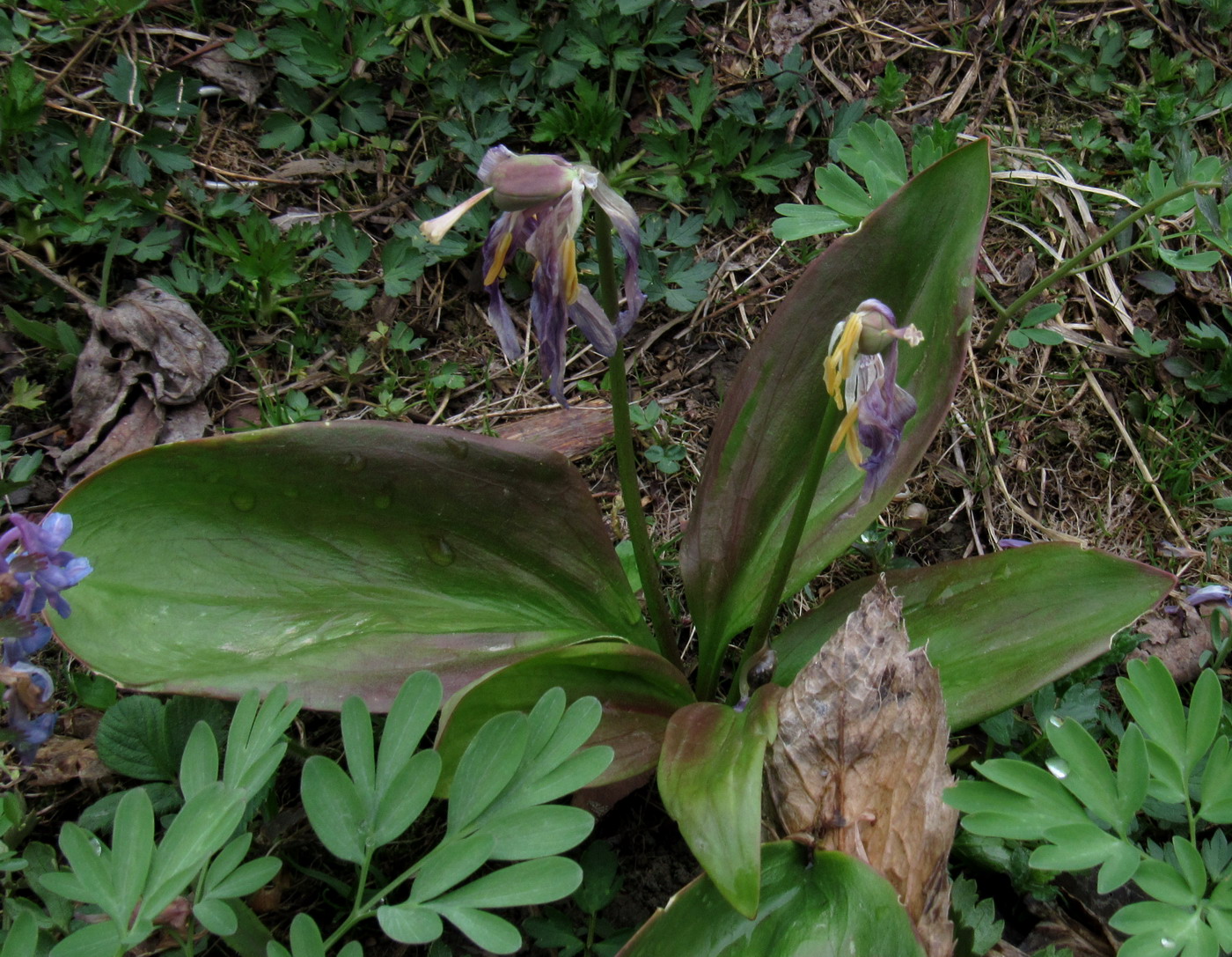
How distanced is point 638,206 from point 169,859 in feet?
6.76

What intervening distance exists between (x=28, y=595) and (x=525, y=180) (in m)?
0.90

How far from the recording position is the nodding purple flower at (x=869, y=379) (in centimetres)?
121

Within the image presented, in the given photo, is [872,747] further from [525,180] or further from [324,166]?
[324,166]

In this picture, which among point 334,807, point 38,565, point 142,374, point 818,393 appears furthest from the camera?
point 142,374

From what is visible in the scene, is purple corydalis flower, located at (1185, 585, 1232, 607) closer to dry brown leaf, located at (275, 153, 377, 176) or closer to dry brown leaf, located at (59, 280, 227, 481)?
dry brown leaf, located at (59, 280, 227, 481)

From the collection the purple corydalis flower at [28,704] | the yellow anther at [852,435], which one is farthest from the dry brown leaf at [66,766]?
the yellow anther at [852,435]

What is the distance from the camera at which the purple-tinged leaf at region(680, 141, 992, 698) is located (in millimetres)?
1670

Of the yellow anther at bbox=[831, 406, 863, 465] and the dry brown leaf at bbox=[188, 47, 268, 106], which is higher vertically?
the yellow anther at bbox=[831, 406, 863, 465]

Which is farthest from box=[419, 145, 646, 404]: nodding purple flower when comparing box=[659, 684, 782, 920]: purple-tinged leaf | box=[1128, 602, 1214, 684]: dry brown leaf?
box=[1128, 602, 1214, 684]: dry brown leaf

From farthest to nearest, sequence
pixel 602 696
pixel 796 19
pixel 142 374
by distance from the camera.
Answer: pixel 796 19 → pixel 142 374 → pixel 602 696

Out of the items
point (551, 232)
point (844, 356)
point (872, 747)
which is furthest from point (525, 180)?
point (872, 747)

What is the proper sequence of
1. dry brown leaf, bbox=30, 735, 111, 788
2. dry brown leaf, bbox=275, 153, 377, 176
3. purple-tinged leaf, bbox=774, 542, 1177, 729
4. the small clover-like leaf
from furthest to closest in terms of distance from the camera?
dry brown leaf, bbox=275, 153, 377, 176
dry brown leaf, bbox=30, 735, 111, 788
purple-tinged leaf, bbox=774, 542, 1177, 729
the small clover-like leaf

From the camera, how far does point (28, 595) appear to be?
4.24 ft

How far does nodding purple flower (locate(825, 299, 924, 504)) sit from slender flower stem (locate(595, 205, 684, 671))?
369mm
